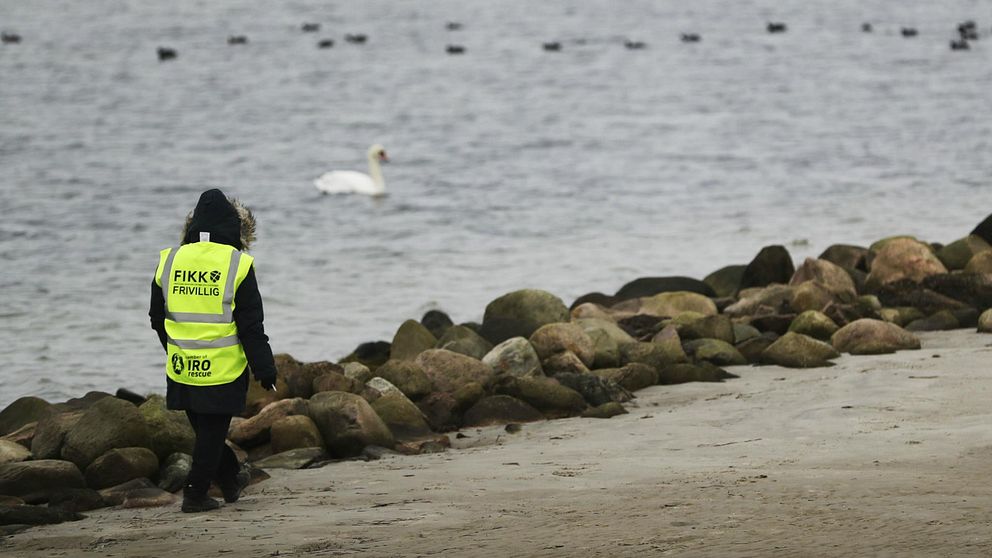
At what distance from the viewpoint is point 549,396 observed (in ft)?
34.9

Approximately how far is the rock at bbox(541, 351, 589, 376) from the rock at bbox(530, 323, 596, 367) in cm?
20

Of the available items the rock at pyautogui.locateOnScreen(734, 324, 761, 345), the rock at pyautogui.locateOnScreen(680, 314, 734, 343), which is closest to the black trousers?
the rock at pyautogui.locateOnScreen(680, 314, 734, 343)

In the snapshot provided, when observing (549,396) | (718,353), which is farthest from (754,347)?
(549,396)

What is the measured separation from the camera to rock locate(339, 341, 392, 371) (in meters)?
13.0

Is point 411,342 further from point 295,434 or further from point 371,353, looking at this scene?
point 295,434

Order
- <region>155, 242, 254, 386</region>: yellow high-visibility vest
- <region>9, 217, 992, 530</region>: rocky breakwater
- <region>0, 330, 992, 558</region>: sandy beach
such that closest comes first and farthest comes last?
<region>0, 330, 992, 558</region>: sandy beach, <region>155, 242, 254, 386</region>: yellow high-visibility vest, <region>9, 217, 992, 530</region>: rocky breakwater

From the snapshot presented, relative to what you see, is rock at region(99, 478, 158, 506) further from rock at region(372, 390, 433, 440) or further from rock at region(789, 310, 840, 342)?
rock at region(789, 310, 840, 342)

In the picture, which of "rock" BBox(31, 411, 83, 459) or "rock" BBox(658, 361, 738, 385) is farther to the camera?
"rock" BBox(658, 361, 738, 385)

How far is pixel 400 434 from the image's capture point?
399 inches

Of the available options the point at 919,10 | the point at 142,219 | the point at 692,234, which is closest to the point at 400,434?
the point at 692,234

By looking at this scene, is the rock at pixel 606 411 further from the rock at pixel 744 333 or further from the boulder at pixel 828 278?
the boulder at pixel 828 278

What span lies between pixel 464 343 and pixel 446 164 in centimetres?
1581

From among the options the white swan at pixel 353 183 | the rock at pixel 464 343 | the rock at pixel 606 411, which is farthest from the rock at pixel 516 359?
the white swan at pixel 353 183

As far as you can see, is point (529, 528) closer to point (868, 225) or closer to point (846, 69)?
point (868, 225)
